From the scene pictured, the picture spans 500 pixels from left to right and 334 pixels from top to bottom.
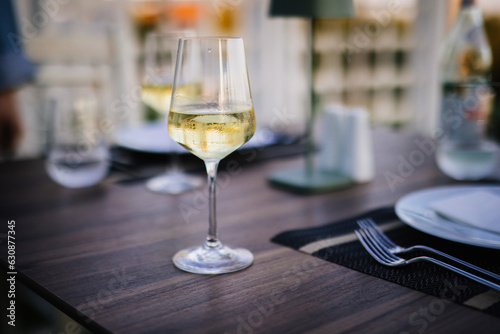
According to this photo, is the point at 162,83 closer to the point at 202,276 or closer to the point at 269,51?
the point at 202,276

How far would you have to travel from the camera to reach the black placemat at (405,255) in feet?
2.02

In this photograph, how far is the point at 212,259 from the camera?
2.39 feet

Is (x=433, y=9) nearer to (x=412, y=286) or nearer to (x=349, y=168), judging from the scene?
(x=349, y=168)

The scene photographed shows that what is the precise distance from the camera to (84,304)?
0.61m

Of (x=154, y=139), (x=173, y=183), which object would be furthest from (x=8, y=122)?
(x=173, y=183)

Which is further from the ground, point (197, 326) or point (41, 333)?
point (197, 326)

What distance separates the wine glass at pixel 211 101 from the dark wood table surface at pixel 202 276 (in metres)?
0.07

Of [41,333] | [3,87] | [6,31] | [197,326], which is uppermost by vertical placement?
[6,31]

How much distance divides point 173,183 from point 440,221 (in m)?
0.56

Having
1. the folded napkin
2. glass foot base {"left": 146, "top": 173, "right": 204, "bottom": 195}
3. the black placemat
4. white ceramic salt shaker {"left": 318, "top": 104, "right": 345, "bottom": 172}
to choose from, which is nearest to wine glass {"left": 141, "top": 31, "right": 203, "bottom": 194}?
glass foot base {"left": 146, "top": 173, "right": 204, "bottom": 195}

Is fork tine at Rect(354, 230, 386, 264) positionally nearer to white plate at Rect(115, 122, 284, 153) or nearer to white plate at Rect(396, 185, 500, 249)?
white plate at Rect(396, 185, 500, 249)

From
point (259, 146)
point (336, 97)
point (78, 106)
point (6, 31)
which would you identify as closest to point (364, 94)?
point (336, 97)

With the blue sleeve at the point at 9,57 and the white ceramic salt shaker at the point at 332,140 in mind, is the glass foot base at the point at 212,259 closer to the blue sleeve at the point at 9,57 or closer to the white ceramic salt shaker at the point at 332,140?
the white ceramic salt shaker at the point at 332,140

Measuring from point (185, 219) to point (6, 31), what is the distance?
1899 mm
